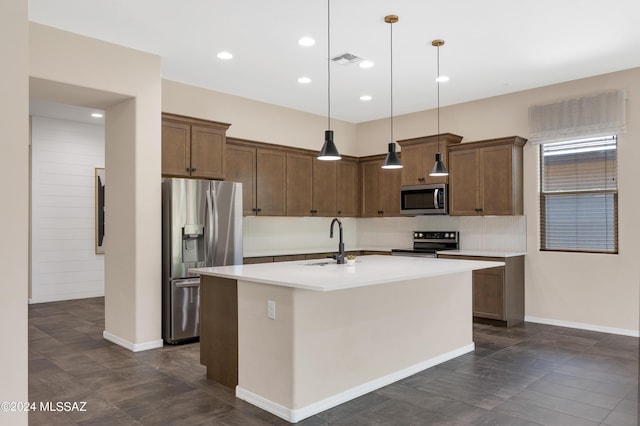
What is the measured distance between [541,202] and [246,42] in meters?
4.05

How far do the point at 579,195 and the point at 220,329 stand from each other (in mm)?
4495

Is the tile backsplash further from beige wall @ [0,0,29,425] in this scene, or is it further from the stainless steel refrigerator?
beige wall @ [0,0,29,425]

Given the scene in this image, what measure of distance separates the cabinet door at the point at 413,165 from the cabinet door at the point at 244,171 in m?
2.20

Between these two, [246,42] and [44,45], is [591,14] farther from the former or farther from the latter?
[44,45]

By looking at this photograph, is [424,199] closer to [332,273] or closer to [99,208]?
[332,273]

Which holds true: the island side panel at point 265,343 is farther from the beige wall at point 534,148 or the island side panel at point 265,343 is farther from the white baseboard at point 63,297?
the white baseboard at point 63,297

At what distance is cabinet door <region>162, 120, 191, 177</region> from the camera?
5082mm

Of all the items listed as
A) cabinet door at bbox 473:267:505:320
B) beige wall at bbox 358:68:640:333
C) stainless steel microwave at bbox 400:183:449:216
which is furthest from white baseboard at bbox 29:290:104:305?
beige wall at bbox 358:68:640:333

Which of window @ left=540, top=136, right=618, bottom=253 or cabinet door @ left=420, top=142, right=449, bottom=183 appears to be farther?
cabinet door @ left=420, top=142, right=449, bottom=183

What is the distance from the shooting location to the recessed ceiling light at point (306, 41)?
4.37 metres

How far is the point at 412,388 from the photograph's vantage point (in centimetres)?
354

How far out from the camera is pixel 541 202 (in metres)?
5.89

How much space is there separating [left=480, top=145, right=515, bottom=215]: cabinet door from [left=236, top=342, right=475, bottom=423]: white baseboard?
2.62m

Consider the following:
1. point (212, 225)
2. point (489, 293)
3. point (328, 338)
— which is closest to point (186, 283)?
point (212, 225)
